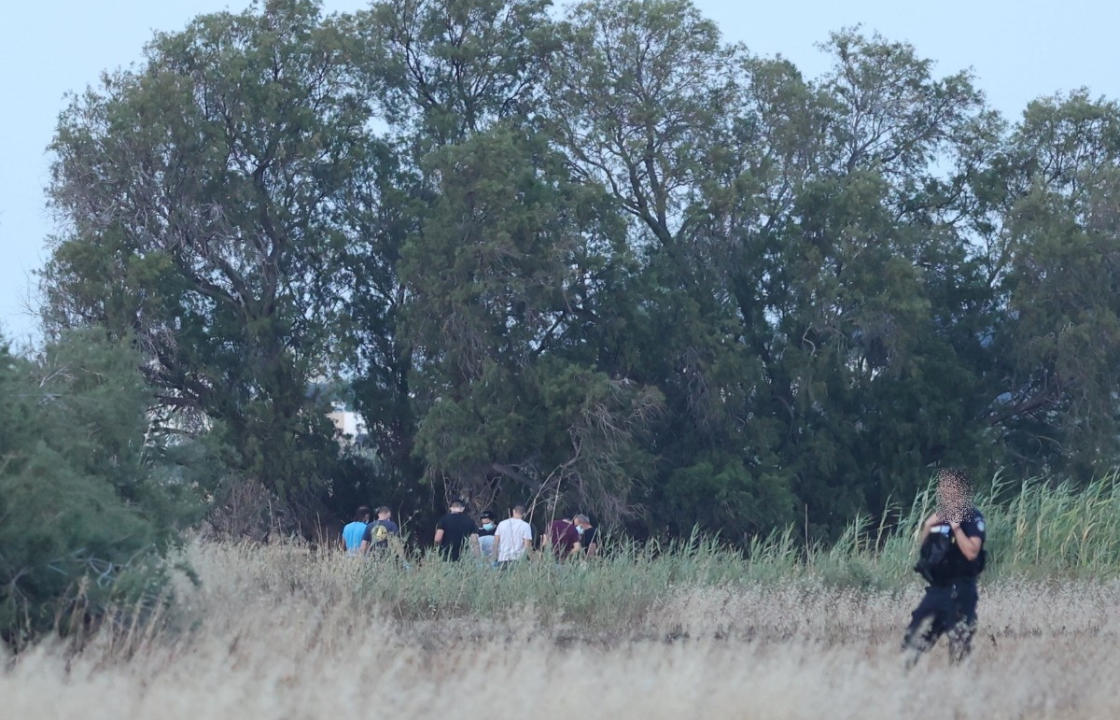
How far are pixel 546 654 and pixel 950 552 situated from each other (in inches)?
111

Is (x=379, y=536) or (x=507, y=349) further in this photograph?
(x=507, y=349)

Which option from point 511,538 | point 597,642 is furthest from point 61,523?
point 511,538

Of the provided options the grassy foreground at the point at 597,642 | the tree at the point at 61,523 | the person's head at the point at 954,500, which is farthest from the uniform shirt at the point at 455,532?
the person's head at the point at 954,500

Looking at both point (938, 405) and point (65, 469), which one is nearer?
point (65, 469)

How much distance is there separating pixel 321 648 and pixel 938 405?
1082 inches

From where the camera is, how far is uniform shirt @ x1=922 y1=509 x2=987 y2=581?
10.0 meters

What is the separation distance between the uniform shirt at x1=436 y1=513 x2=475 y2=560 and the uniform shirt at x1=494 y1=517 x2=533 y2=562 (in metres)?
0.48

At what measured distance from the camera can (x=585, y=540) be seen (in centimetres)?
1970

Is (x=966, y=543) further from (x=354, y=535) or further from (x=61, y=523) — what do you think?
(x=354, y=535)

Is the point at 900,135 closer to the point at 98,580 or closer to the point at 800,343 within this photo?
the point at 800,343

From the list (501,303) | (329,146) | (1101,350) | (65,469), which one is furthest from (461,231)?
(65,469)

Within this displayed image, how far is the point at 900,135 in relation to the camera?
38.6 m

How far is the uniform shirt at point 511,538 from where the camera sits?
56.7ft

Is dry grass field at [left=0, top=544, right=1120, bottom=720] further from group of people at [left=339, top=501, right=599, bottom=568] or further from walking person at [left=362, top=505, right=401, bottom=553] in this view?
walking person at [left=362, top=505, right=401, bottom=553]
